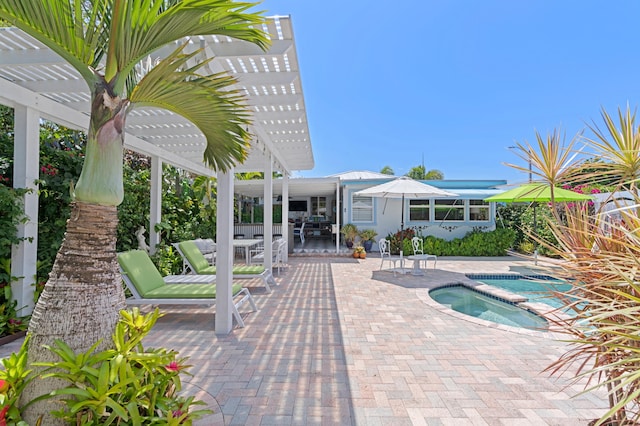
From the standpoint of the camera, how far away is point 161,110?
202 inches

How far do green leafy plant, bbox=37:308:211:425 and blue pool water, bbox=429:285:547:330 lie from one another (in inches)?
226

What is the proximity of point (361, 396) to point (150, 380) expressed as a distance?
184cm

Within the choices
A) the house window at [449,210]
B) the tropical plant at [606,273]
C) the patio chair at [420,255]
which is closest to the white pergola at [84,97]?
the tropical plant at [606,273]

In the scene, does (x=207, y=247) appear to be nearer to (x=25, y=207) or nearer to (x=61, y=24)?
(x=25, y=207)

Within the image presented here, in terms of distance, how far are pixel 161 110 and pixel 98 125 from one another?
388 cm

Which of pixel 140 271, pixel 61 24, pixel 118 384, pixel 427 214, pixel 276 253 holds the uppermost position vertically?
pixel 61 24

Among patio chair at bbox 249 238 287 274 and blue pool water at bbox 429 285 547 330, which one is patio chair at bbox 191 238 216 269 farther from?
blue pool water at bbox 429 285 547 330

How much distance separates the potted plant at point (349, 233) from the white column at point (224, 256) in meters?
9.92

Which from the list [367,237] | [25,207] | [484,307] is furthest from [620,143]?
[367,237]

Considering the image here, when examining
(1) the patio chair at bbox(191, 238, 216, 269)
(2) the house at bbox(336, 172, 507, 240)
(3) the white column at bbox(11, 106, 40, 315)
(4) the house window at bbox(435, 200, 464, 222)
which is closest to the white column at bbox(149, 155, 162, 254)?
(1) the patio chair at bbox(191, 238, 216, 269)

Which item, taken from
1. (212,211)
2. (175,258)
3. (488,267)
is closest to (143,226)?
(175,258)

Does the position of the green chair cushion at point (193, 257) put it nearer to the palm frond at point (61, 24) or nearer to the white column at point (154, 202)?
the white column at point (154, 202)

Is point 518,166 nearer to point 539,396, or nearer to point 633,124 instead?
point 633,124

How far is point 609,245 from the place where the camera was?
1.82 metres
